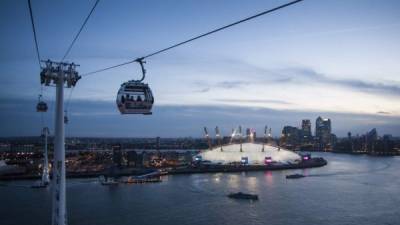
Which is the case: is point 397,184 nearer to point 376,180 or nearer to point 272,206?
point 376,180

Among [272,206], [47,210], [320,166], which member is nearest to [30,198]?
[47,210]

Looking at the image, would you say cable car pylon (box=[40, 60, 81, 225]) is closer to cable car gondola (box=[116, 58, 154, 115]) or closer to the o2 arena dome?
cable car gondola (box=[116, 58, 154, 115])

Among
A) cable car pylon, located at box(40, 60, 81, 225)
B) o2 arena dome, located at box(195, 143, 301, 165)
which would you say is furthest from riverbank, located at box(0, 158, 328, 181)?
cable car pylon, located at box(40, 60, 81, 225)

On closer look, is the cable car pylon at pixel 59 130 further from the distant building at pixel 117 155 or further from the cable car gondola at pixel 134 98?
the distant building at pixel 117 155

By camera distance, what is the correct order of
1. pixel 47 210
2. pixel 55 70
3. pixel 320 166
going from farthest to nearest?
pixel 320 166 → pixel 47 210 → pixel 55 70

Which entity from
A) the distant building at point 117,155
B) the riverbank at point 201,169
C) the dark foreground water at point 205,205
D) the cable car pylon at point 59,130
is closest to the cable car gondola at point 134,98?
the cable car pylon at point 59,130

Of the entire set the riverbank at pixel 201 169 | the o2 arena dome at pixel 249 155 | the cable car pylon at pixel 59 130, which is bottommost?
the riverbank at pixel 201 169
